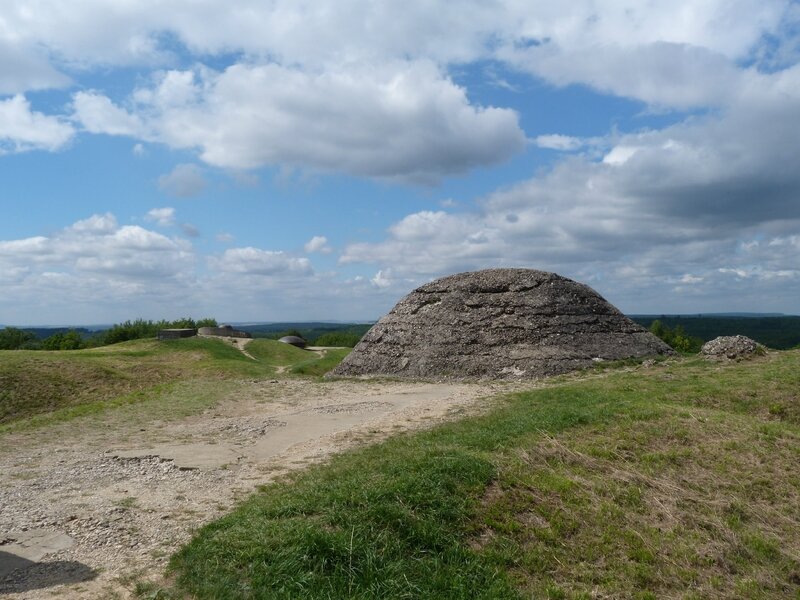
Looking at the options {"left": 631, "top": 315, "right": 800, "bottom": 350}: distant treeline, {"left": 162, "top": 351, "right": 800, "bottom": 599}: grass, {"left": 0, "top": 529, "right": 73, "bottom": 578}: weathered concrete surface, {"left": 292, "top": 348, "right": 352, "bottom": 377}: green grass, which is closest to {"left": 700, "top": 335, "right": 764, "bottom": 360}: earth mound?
{"left": 162, "top": 351, "right": 800, "bottom": 599}: grass

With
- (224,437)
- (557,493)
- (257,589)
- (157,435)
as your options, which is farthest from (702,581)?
(157,435)

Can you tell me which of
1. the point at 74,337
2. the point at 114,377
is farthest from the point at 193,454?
the point at 74,337

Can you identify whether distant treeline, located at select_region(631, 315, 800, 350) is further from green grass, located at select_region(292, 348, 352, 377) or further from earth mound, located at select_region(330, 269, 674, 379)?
green grass, located at select_region(292, 348, 352, 377)

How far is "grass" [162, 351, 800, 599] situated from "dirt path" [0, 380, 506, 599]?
1.81 ft

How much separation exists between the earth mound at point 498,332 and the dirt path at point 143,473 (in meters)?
4.52

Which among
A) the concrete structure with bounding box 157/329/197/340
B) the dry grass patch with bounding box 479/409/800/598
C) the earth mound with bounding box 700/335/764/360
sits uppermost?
the concrete structure with bounding box 157/329/197/340

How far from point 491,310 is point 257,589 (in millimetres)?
18051

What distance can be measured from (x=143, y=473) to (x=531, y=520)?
4.89m

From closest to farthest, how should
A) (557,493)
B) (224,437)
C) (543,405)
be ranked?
(557,493) < (224,437) < (543,405)

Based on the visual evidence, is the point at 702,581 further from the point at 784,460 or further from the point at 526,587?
the point at 784,460

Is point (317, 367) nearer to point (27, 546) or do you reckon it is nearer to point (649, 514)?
point (649, 514)

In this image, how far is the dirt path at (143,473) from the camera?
4.61 metres

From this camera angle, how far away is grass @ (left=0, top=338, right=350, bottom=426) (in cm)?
1534

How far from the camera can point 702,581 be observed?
5086 millimetres
